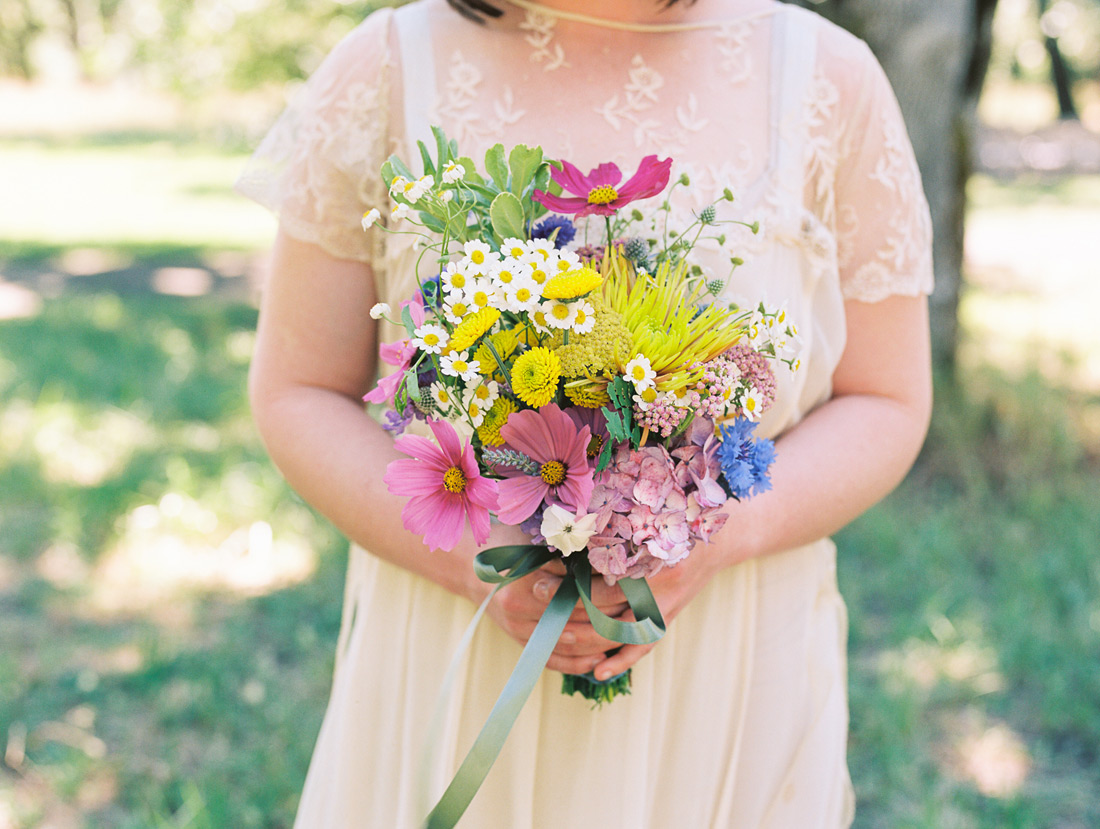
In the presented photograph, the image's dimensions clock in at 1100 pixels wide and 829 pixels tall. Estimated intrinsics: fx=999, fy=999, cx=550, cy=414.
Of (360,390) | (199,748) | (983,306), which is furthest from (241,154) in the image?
(360,390)

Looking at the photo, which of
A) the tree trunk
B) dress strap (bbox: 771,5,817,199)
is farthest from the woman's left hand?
the tree trunk

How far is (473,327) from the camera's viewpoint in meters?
0.99

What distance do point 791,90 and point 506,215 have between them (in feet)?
1.97

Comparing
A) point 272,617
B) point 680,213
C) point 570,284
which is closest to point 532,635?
point 570,284

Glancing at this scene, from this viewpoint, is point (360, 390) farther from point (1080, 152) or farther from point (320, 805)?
point (1080, 152)

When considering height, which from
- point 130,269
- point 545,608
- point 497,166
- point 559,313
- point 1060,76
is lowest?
point 1060,76

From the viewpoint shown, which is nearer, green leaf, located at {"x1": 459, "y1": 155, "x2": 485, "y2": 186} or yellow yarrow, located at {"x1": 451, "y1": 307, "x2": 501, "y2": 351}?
yellow yarrow, located at {"x1": 451, "y1": 307, "x2": 501, "y2": 351}

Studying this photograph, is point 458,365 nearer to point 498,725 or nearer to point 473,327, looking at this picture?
point 473,327

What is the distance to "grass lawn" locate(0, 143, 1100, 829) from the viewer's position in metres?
2.96

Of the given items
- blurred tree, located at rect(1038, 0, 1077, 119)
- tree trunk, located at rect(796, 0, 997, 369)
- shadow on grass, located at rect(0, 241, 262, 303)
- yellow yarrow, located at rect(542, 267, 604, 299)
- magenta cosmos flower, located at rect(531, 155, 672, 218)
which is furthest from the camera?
blurred tree, located at rect(1038, 0, 1077, 119)

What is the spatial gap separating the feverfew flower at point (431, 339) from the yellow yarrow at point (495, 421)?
9 cm

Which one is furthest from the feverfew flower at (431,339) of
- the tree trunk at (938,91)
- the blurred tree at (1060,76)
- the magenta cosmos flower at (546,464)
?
the blurred tree at (1060,76)

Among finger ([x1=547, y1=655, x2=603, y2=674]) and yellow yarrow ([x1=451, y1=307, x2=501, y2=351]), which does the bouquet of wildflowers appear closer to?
yellow yarrow ([x1=451, y1=307, x2=501, y2=351])

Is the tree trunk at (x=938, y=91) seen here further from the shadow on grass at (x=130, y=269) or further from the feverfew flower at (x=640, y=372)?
the shadow on grass at (x=130, y=269)
